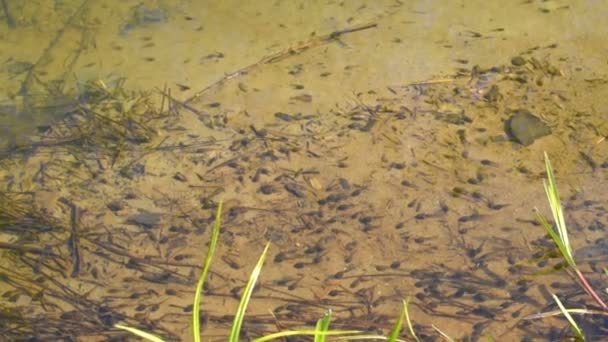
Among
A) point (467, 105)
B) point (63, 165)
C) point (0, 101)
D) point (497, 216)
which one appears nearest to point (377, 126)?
point (467, 105)

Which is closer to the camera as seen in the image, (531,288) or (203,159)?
(531,288)

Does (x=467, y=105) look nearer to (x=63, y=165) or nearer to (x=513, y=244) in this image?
(x=513, y=244)

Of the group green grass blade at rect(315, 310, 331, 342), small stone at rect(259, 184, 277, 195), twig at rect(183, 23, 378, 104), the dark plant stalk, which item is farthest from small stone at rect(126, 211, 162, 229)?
the dark plant stalk

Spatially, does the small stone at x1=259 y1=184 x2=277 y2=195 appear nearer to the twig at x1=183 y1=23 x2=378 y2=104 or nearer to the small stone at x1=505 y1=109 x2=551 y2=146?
the twig at x1=183 y1=23 x2=378 y2=104

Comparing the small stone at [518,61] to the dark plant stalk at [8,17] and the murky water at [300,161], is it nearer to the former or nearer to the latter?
the murky water at [300,161]

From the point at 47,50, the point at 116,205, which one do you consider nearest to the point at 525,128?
the point at 116,205

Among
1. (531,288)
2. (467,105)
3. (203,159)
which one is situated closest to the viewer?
(531,288)

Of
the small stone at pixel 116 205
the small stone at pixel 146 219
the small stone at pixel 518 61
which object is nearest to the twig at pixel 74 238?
the small stone at pixel 116 205

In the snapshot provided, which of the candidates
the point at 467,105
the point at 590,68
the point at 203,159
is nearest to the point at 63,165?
the point at 203,159

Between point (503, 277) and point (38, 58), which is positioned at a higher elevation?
point (38, 58)

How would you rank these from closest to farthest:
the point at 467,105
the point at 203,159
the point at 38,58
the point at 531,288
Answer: the point at 531,288 → the point at 203,159 → the point at 467,105 → the point at 38,58
